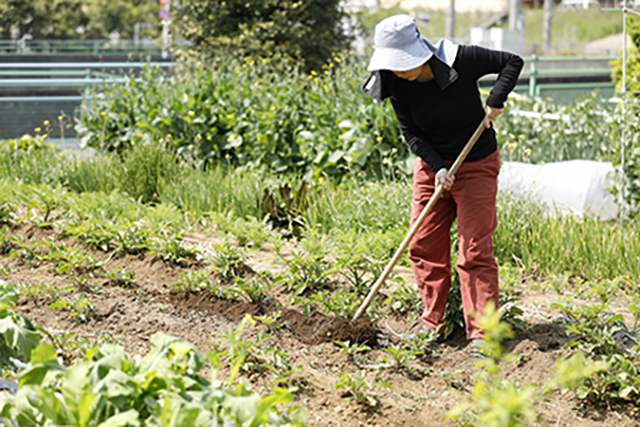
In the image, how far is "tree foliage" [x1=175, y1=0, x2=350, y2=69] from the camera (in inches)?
352

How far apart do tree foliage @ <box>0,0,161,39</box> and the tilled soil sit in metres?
25.5

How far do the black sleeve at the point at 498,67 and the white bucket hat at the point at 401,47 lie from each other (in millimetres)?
264

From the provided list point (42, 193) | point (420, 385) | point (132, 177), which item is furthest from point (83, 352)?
point (132, 177)

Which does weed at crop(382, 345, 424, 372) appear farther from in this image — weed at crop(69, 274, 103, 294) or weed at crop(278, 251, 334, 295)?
weed at crop(69, 274, 103, 294)

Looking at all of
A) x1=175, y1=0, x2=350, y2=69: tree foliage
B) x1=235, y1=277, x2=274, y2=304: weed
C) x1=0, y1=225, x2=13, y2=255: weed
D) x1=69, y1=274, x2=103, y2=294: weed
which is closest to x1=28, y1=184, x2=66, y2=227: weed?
x1=0, y1=225, x2=13, y2=255: weed

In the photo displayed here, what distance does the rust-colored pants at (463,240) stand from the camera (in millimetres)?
3207

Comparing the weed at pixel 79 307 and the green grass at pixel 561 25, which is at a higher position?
the green grass at pixel 561 25

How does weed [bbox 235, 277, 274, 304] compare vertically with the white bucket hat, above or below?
below

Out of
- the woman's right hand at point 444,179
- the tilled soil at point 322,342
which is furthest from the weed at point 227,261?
the woman's right hand at point 444,179

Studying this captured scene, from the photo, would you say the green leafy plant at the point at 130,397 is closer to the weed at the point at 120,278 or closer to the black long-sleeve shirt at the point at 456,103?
the black long-sleeve shirt at the point at 456,103

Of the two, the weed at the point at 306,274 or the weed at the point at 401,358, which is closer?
the weed at the point at 401,358

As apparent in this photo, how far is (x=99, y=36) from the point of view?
32031mm

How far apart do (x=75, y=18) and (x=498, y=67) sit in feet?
105

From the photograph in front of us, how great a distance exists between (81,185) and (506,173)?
403 cm
